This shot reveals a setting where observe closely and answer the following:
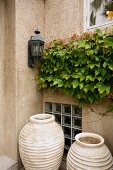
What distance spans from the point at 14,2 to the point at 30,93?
168 cm

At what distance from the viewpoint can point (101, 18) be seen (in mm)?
2920

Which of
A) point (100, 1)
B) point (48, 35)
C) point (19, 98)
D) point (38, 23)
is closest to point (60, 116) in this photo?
point (19, 98)

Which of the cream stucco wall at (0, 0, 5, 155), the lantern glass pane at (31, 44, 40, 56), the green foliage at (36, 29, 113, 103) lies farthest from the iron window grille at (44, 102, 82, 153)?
the lantern glass pane at (31, 44, 40, 56)

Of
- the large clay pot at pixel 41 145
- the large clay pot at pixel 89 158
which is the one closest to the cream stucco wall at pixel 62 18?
the large clay pot at pixel 41 145

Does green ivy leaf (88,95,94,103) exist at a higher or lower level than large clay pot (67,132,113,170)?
higher

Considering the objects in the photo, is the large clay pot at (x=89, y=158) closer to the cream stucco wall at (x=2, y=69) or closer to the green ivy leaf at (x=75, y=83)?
the green ivy leaf at (x=75, y=83)

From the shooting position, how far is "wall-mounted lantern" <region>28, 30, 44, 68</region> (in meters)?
3.02

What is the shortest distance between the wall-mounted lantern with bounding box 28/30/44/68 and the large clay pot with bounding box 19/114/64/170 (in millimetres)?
1162

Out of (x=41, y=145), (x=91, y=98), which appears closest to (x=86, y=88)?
(x=91, y=98)

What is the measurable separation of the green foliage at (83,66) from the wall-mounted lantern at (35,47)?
0.73 ft

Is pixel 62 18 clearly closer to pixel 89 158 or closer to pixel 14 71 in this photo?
pixel 14 71

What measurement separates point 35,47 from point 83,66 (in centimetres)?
96

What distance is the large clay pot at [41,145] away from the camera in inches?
101

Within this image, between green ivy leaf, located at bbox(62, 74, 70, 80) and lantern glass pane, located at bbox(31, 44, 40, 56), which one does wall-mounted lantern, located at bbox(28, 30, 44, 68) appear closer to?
lantern glass pane, located at bbox(31, 44, 40, 56)
